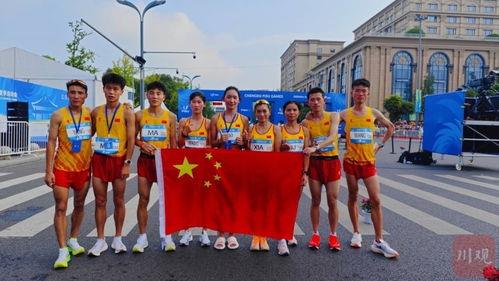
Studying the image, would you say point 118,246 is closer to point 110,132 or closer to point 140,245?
point 140,245

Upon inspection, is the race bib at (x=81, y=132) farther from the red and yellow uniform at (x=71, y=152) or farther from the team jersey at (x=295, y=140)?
the team jersey at (x=295, y=140)

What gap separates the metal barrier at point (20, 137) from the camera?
48.1 ft

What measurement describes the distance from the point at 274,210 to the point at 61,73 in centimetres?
2670

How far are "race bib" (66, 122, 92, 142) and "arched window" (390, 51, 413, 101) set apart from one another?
84.2 metres

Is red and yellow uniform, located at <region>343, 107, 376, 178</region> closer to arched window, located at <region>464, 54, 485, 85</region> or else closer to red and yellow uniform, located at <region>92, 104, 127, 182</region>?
red and yellow uniform, located at <region>92, 104, 127, 182</region>

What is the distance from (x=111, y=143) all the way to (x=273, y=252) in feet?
7.47

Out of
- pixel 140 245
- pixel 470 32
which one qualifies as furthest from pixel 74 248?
pixel 470 32

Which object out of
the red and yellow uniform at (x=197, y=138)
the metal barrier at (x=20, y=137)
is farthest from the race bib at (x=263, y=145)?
the metal barrier at (x=20, y=137)

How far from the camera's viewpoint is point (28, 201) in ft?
26.0

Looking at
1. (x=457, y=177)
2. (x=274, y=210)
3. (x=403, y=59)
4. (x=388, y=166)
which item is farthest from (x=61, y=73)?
(x=403, y=59)

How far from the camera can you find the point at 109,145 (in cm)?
475

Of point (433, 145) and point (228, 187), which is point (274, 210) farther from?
point (433, 145)

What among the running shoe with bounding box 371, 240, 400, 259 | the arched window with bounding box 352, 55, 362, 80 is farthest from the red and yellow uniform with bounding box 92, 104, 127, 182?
the arched window with bounding box 352, 55, 362, 80

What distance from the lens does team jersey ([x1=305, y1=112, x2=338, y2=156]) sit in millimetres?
5164
